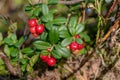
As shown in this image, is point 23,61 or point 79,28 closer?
point 79,28

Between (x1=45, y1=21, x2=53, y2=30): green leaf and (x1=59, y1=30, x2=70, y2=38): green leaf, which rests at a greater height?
(x1=45, y1=21, x2=53, y2=30): green leaf

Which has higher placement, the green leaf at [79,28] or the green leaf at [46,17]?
the green leaf at [46,17]

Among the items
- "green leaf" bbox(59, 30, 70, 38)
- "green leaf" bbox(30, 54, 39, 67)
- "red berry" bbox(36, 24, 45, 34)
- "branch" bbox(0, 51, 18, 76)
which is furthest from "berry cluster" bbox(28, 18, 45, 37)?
"branch" bbox(0, 51, 18, 76)

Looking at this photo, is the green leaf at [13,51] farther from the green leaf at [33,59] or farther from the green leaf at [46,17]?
the green leaf at [46,17]

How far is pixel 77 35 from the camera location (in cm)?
189

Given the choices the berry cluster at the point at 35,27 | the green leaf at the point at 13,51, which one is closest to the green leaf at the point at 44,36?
the berry cluster at the point at 35,27

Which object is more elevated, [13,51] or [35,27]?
[35,27]

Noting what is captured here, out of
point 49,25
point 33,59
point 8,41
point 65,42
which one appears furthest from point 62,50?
point 8,41

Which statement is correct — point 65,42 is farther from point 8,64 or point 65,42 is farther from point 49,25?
point 8,64

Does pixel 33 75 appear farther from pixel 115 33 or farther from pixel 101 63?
pixel 115 33

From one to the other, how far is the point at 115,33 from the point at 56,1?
21.0 inches

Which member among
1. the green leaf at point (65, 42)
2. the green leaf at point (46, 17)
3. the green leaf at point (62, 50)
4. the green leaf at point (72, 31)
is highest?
the green leaf at point (46, 17)

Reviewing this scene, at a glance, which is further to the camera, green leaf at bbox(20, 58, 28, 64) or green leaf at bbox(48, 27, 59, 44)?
green leaf at bbox(20, 58, 28, 64)

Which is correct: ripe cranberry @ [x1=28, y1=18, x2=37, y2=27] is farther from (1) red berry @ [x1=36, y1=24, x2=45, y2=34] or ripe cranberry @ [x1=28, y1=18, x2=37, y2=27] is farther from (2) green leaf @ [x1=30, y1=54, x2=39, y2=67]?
(2) green leaf @ [x1=30, y1=54, x2=39, y2=67]
